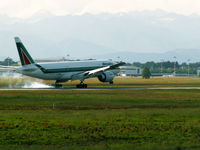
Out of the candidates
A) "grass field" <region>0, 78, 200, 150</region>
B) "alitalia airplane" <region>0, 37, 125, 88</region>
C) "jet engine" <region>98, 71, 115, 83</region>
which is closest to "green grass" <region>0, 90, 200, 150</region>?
"grass field" <region>0, 78, 200, 150</region>

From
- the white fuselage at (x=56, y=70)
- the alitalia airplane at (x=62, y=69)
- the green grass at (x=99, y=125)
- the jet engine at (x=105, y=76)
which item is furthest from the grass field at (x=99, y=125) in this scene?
the jet engine at (x=105, y=76)

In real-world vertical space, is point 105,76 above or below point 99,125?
above

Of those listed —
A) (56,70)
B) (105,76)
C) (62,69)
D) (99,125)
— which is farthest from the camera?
(105,76)

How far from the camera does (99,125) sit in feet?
128

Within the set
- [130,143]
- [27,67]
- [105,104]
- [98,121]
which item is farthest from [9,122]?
[27,67]

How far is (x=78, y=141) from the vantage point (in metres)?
33.1

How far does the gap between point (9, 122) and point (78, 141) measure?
363 inches

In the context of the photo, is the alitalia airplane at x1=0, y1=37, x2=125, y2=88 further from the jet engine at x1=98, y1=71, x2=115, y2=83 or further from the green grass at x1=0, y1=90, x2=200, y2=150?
the green grass at x1=0, y1=90, x2=200, y2=150

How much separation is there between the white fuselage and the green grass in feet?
105

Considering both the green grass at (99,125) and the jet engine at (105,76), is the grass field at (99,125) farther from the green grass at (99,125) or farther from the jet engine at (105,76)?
the jet engine at (105,76)

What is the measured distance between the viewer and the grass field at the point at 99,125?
32.4m

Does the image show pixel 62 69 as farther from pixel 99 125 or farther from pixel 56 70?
pixel 99 125

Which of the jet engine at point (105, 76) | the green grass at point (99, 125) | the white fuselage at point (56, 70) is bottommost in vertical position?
the green grass at point (99, 125)

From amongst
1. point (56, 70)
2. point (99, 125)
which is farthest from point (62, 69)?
point (99, 125)
